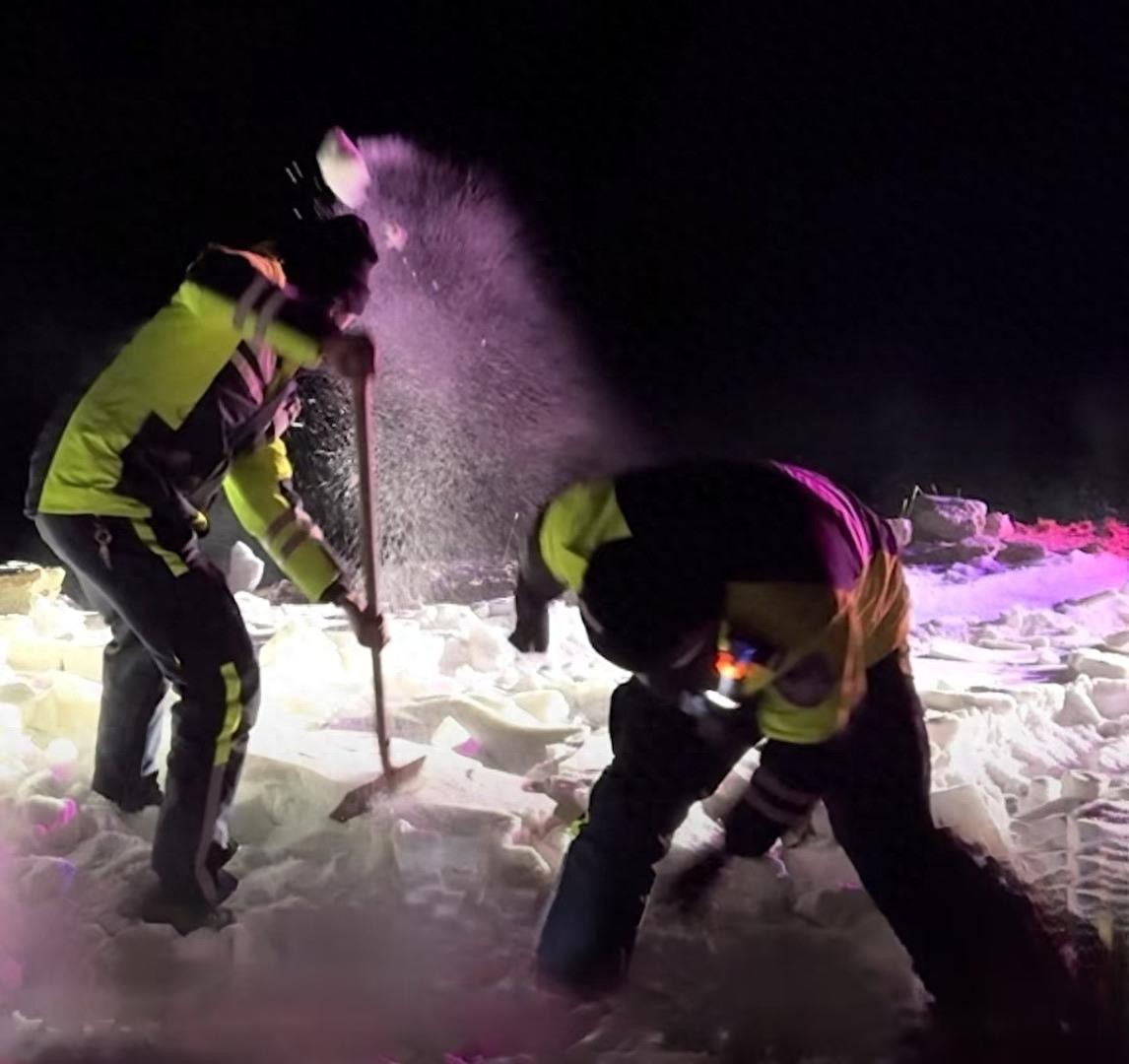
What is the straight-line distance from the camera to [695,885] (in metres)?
2.04

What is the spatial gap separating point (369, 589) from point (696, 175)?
100cm

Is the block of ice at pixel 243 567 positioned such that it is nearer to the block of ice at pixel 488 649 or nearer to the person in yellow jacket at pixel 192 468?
the block of ice at pixel 488 649

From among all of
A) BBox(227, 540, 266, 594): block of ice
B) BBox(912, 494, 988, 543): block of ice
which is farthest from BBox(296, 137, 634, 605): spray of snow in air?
BBox(912, 494, 988, 543): block of ice

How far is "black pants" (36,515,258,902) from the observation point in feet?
6.64

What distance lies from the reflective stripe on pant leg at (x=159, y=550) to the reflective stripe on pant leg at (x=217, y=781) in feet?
0.63

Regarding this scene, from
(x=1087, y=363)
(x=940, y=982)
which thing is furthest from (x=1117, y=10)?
(x=940, y=982)

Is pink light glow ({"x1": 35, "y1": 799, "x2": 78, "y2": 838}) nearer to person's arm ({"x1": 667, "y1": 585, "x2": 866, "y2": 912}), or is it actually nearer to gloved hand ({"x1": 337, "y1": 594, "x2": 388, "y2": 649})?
gloved hand ({"x1": 337, "y1": 594, "x2": 388, "y2": 649})

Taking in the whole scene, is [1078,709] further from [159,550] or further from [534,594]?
[159,550]

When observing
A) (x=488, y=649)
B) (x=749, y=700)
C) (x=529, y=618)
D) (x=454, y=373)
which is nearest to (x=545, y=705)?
(x=488, y=649)

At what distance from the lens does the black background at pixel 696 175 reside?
91.8 inches

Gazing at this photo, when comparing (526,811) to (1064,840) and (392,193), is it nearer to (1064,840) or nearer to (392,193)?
(1064,840)

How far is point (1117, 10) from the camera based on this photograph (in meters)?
2.27

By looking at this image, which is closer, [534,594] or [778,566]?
[778,566]

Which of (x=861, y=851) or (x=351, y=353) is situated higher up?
(x=351, y=353)
